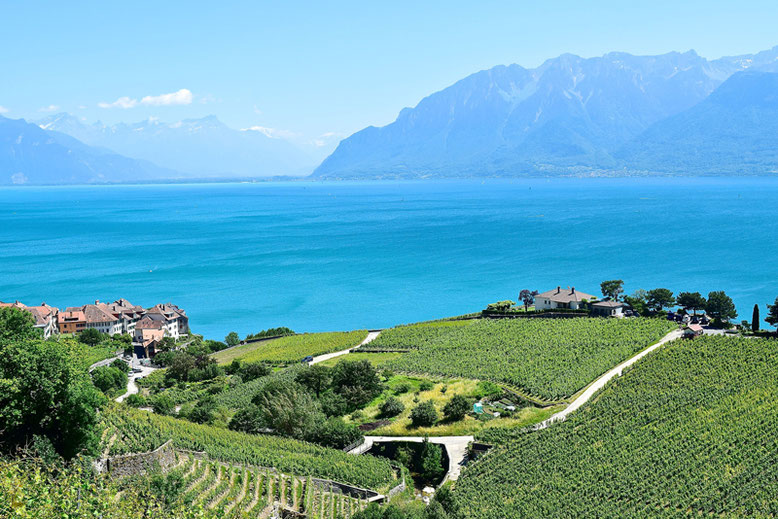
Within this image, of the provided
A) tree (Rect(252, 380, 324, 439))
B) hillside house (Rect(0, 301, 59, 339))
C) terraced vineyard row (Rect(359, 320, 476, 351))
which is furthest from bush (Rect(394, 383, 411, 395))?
hillside house (Rect(0, 301, 59, 339))

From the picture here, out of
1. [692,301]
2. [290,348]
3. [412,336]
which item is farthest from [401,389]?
[692,301]

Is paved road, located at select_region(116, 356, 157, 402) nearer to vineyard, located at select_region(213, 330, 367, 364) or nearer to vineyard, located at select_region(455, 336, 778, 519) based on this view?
vineyard, located at select_region(213, 330, 367, 364)

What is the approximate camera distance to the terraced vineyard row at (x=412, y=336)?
57.4 meters

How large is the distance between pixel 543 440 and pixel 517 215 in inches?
6591

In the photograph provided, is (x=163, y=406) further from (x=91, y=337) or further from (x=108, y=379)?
(x=91, y=337)

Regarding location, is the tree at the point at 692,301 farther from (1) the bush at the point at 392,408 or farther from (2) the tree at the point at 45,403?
(2) the tree at the point at 45,403

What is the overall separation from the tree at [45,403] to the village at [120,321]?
44.1 metres

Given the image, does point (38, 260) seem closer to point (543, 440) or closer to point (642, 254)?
point (642, 254)

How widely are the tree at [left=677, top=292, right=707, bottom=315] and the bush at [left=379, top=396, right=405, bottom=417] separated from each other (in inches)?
1361

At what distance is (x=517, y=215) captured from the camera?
19650 centimetres

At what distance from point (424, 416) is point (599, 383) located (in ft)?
40.4

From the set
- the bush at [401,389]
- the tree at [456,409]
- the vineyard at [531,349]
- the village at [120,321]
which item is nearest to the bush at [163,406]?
the bush at [401,389]

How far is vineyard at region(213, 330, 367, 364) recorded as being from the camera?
58562mm

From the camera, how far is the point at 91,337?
70250mm
